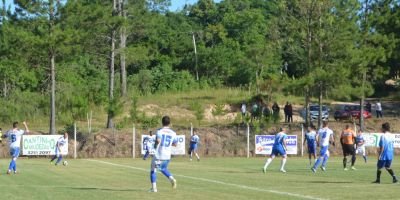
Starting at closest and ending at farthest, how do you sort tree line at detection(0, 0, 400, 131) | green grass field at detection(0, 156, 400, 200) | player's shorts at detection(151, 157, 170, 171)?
green grass field at detection(0, 156, 400, 200), player's shorts at detection(151, 157, 170, 171), tree line at detection(0, 0, 400, 131)

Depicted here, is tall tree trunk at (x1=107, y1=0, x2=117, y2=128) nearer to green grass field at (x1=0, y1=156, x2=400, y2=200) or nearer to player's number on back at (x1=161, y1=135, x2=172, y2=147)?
green grass field at (x1=0, y1=156, x2=400, y2=200)

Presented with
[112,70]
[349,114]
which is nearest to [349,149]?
[112,70]

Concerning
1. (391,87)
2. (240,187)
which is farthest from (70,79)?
(240,187)

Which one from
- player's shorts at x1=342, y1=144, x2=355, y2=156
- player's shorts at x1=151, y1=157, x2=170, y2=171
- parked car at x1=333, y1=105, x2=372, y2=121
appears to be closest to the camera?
player's shorts at x1=151, y1=157, x2=170, y2=171

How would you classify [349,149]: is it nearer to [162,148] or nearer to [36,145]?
[162,148]

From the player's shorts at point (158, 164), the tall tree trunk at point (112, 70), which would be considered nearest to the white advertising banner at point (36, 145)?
the tall tree trunk at point (112, 70)

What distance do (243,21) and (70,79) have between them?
3169 centimetres

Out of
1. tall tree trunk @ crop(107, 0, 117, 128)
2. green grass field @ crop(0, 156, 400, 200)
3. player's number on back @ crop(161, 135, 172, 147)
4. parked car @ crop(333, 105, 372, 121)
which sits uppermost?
tall tree trunk @ crop(107, 0, 117, 128)

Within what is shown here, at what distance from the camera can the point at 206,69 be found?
92.0 meters

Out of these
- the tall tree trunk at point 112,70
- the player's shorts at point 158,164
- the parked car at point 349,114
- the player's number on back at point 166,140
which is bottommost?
the player's shorts at point 158,164

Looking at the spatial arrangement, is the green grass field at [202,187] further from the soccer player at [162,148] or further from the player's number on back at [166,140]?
the player's number on back at [166,140]

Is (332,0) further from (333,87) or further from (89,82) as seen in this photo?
(89,82)

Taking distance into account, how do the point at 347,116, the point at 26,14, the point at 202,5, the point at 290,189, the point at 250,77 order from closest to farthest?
1. the point at 290,189
2. the point at 26,14
3. the point at 347,116
4. the point at 250,77
5. the point at 202,5

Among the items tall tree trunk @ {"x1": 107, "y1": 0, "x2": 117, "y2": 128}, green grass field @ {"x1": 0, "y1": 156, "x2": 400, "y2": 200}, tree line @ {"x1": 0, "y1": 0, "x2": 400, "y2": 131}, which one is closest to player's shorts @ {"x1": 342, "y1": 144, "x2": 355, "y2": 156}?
green grass field @ {"x1": 0, "y1": 156, "x2": 400, "y2": 200}
